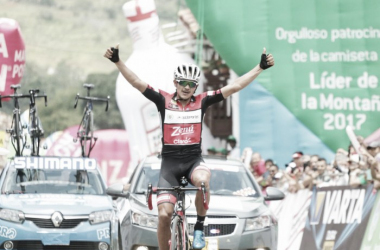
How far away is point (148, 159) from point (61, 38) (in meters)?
181

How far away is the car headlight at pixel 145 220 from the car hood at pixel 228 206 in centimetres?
8

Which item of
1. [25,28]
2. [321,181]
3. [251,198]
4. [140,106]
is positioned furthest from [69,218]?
[25,28]

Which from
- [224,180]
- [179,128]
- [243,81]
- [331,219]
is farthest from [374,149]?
[179,128]

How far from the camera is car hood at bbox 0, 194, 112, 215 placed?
1606 centimetres

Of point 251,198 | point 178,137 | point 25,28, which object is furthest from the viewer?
point 25,28

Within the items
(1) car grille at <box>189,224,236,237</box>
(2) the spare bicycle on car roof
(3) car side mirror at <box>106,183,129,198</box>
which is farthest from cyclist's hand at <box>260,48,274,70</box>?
(2) the spare bicycle on car roof

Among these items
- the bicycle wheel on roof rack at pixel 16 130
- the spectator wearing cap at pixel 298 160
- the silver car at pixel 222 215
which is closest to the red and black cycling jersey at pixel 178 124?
the silver car at pixel 222 215

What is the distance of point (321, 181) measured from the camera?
18266 mm

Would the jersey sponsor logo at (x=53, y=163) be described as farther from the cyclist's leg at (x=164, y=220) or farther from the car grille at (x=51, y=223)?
the cyclist's leg at (x=164, y=220)

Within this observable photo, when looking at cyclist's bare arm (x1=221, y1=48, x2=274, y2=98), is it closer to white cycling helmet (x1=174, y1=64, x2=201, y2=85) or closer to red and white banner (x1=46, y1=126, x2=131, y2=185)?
white cycling helmet (x1=174, y1=64, x2=201, y2=85)

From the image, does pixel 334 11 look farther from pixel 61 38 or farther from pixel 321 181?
pixel 61 38

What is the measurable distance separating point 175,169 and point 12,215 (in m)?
4.54

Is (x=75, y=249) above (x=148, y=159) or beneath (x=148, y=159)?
beneath

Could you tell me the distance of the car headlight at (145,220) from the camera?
14.0 m
